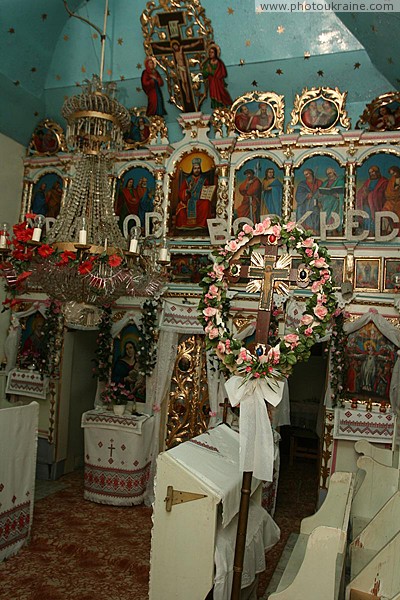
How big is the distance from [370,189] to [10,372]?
20.6 feet

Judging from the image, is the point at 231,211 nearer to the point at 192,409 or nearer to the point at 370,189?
the point at 370,189

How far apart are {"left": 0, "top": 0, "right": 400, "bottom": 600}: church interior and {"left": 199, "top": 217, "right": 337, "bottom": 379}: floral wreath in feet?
0.12

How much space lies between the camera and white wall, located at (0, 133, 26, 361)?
8.62 metres

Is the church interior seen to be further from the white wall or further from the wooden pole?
the wooden pole

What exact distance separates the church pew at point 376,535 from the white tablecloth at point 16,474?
3.40m

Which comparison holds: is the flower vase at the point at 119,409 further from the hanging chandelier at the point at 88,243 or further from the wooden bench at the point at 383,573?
the wooden bench at the point at 383,573

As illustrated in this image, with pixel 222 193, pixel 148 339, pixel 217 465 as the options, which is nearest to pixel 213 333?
pixel 217 465

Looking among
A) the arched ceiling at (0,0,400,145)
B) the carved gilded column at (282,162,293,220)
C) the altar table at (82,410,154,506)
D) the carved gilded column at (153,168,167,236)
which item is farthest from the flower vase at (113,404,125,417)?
the arched ceiling at (0,0,400,145)

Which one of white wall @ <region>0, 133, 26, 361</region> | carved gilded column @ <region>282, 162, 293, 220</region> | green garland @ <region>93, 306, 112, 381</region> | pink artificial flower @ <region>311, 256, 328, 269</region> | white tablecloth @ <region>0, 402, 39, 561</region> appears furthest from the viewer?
white wall @ <region>0, 133, 26, 361</region>

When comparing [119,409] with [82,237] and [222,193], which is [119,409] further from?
[82,237]

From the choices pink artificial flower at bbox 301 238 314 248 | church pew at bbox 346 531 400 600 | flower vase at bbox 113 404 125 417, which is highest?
pink artificial flower at bbox 301 238 314 248

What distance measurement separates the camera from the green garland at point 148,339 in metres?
7.76

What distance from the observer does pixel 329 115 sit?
7.56m

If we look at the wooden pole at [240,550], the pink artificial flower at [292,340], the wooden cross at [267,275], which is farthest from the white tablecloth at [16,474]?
the pink artificial flower at [292,340]
